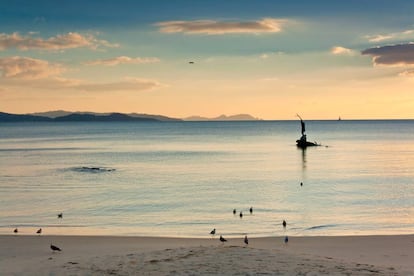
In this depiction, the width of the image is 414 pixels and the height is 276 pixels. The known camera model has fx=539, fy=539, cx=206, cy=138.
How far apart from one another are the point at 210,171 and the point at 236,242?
139 ft

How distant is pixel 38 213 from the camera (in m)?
39.2

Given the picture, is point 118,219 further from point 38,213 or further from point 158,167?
point 158,167

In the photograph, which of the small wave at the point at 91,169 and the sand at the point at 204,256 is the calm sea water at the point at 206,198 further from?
the sand at the point at 204,256

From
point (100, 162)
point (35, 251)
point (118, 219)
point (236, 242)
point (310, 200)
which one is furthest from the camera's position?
point (100, 162)

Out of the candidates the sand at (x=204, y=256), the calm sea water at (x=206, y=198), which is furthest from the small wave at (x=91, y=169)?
the sand at (x=204, y=256)

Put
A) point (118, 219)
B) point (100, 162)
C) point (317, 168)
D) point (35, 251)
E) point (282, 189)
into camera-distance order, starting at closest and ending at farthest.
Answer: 1. point (35, 251)
2. point (118, 219)
3. point (282, 189)
4. point (317, 168)
5. point (100, 162)

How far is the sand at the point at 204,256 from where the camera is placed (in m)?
18.4

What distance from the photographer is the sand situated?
60.4 feet

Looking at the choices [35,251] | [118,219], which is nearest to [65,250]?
[35,251]

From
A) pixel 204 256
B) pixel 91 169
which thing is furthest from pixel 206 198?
pixel 91 169

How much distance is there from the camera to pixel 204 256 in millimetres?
19625

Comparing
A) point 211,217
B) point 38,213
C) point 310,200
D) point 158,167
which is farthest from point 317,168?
point 38,213

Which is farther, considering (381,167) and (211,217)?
(381,167)

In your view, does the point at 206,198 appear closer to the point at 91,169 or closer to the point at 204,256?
the point at 204,256
